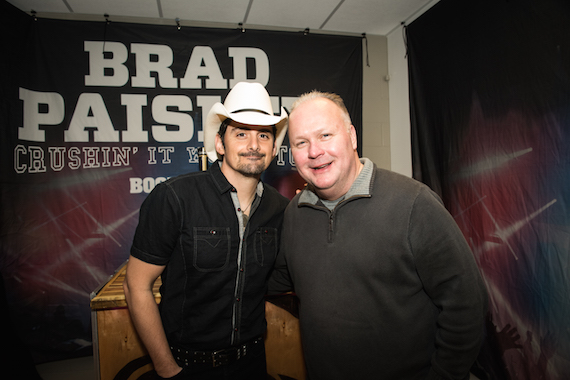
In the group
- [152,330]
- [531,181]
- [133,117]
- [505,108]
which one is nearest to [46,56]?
[133,117]

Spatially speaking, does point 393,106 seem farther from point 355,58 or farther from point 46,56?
point 46,56

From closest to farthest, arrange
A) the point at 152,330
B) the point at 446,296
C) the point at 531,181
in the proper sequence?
the point at 446,296, the point at 152,330, the point at 531,181

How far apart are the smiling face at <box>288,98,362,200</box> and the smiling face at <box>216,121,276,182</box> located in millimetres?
219

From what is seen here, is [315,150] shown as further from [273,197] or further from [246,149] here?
[273,197]

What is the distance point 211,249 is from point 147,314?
38 cm

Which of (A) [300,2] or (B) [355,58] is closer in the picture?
(A) [300,2]

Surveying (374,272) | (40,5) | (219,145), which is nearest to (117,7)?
(40,5)

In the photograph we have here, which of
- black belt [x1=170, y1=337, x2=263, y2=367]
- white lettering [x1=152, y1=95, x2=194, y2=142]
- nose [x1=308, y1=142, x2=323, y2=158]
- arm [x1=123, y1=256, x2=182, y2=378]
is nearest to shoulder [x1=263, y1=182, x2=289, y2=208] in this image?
nose [x1=308, y1=142, x2=323, y2=158]

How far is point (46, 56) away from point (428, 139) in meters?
3.78

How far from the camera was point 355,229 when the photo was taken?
1.21m

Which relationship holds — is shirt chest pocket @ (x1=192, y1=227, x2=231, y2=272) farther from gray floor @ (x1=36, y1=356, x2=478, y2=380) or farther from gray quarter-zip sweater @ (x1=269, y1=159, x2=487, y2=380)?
gray floor @ (x1=36, y1=356, x2=478, y2=380)

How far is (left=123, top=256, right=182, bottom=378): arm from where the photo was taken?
1.32 meters

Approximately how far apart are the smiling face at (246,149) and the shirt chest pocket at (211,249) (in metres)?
0.29

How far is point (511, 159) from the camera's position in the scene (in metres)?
2.20
